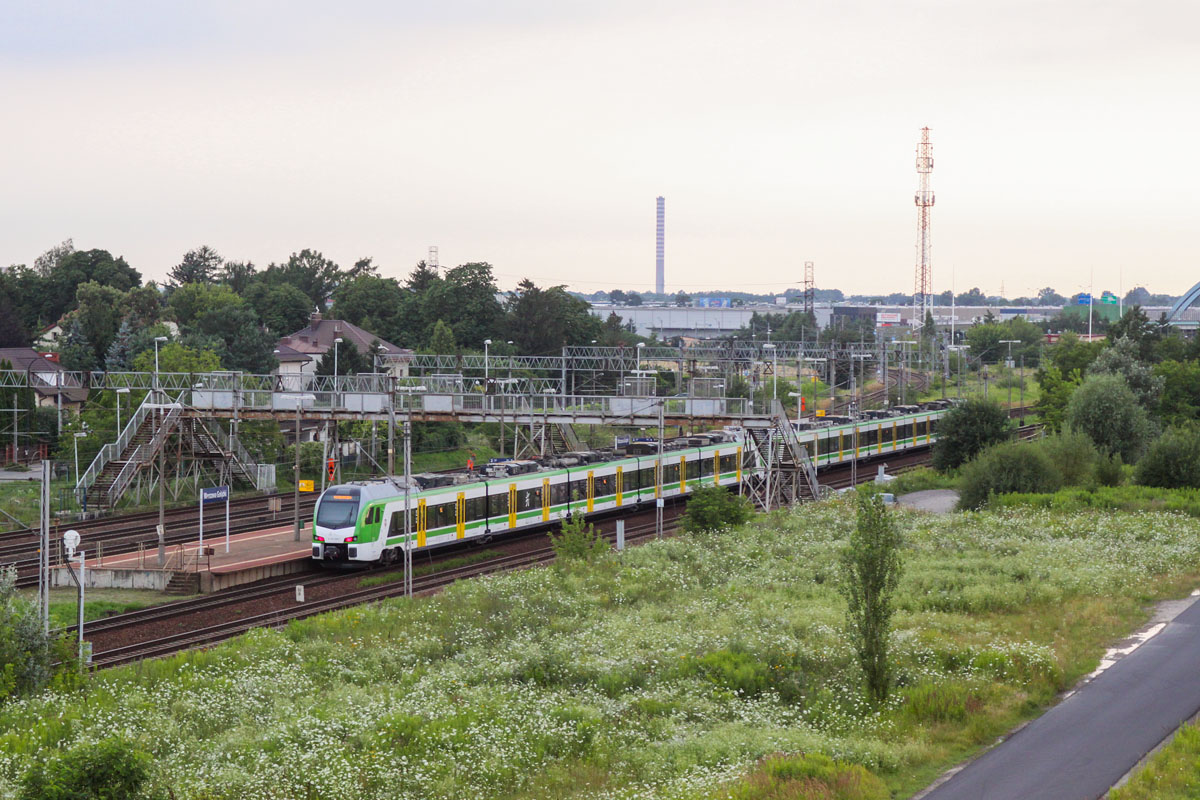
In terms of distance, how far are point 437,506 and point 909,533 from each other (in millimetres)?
16179

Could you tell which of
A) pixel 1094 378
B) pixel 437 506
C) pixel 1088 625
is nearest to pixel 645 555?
pixel 437 506

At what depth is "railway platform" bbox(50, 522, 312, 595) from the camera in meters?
36.9

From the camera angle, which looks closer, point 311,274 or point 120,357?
point 120,357

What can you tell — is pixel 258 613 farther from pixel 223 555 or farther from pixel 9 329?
pixel 9 329

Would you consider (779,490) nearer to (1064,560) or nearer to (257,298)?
(1064,560)

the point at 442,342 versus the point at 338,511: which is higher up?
the point at 442,342

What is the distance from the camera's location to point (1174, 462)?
2036 inches

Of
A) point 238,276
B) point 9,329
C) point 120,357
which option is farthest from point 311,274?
point 120,357

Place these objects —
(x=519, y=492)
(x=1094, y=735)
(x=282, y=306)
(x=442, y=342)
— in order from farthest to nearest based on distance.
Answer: (x=282, y=306), (x=442, y=342), (x=519, y=492), (x=1094, y=735)

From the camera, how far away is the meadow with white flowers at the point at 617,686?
712 inches

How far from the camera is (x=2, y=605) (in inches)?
915

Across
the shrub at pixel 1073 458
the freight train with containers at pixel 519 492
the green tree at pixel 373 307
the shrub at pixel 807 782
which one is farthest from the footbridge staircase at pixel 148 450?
the green tree at pixel 373 307

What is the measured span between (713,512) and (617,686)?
2032 centimetres

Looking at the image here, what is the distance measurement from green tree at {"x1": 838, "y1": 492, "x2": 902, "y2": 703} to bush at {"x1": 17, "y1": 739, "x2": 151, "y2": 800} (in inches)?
473
